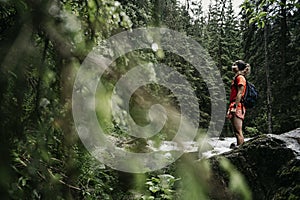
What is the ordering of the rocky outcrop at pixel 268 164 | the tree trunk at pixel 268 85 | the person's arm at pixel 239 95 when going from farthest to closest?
the tree trunk at pixel 268 85 < the person's arm at pixel 239 95 < the rocky outcrop at pixel 268 164

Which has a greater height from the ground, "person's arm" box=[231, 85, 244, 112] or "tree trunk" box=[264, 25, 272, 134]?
"tree trunk" box=[264, 25, 272, 134]

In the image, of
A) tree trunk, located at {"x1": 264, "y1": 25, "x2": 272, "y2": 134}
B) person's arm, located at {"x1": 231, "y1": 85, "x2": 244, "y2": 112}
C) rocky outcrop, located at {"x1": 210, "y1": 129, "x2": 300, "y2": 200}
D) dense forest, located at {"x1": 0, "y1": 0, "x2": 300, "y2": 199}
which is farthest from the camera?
tree trunk, located at {"x1": 264, "y1": 25, "x2": 272, "y2": 134}

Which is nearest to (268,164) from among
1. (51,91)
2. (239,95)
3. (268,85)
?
(239,95)

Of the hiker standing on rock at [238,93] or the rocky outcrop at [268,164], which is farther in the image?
the hiker standing on rock at [238,93]

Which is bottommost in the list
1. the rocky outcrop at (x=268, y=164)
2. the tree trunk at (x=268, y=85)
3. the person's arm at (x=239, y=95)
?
the rocky outcrop at (x=268, y=164)

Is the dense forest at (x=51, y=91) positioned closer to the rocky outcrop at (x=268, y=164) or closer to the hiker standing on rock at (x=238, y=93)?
the rocky outcrop at (x=268, y=164)

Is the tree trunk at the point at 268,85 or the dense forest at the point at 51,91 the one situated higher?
the tree trunk at the point at 268,85

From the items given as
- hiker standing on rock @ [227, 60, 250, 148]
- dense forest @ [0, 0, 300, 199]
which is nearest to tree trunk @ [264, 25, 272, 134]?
hiker standing on rock @ [227, 60, 250, 148]

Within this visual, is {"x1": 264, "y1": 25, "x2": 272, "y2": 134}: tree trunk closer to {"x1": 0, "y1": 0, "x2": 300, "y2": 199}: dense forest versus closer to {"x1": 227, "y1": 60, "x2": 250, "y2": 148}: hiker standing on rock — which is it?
{"x1": 227, "y1": 60, "x2": 250, "y2": 148}: hiker standing on rock

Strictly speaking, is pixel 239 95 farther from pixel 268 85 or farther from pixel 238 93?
pixel 268 85

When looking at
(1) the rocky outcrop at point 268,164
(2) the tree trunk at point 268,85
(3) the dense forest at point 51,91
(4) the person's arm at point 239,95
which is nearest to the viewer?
(3) the dense forest at point 51,91

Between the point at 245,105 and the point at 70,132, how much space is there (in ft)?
16.7

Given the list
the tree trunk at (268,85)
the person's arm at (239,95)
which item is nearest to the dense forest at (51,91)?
the person's arm at (239,95)

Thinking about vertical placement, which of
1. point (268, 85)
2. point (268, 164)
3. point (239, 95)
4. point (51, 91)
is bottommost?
point (268, 164)
